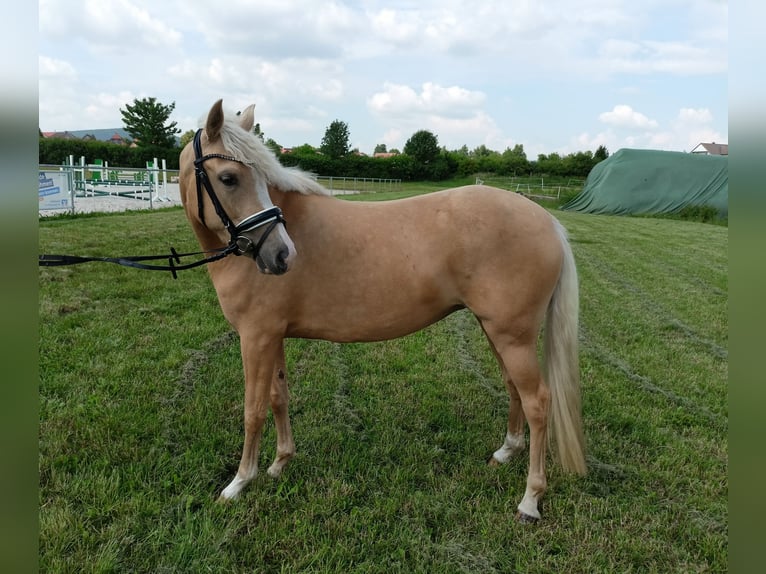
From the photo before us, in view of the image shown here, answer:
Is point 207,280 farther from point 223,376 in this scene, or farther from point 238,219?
point 238,219

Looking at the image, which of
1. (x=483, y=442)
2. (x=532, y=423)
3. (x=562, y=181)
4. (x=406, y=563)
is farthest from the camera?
(x=562, y=181)

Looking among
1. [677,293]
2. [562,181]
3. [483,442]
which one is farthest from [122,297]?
[562,181]

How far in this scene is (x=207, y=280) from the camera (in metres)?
7.29

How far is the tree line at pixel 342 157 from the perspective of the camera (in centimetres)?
3794

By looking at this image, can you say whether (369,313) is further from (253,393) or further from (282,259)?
(253,393)

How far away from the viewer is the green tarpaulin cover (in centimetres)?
2175

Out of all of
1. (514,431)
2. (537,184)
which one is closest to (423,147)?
(537,184)

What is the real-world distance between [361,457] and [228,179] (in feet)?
6.46

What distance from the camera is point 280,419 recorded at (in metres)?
3.00

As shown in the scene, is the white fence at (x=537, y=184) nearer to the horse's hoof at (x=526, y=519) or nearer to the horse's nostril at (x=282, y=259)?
the horse's hoof at (x=526, y=519)

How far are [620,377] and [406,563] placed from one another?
3148 millimetres

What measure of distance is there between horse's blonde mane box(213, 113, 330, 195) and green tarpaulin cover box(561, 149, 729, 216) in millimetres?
23537

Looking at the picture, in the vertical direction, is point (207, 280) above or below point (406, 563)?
above

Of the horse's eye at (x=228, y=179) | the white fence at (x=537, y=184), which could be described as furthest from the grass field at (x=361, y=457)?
the white fence at (x=537, y=184)
